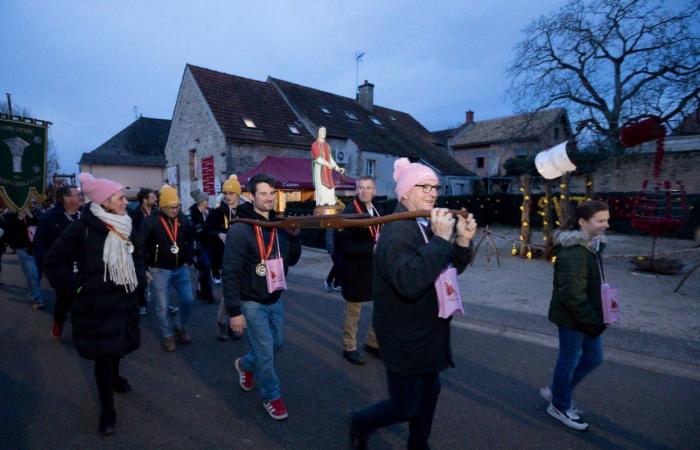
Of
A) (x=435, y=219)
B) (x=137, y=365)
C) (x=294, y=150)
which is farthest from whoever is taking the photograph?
(x=294, y=150)

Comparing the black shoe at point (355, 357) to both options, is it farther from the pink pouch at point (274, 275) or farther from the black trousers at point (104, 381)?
the black trousers at point (104, 381)

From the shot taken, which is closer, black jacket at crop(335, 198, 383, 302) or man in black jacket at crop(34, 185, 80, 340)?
black jacket at crop(335, 198, 383, 302)

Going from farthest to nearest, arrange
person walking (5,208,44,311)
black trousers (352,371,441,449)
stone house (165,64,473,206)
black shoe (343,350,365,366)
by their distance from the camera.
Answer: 1. stone house (165,64,473,206)
2. person walking (5,208,44,311)
3. black shoe (343,350,365,366)
4. black trousers (352,371,441,449)

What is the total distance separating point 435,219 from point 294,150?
1908 cm

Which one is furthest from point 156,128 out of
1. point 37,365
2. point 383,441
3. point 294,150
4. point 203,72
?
point 383,441

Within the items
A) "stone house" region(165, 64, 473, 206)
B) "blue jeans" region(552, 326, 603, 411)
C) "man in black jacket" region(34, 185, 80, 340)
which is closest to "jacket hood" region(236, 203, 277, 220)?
"blue jeans" region(552, 326, 603, 411)

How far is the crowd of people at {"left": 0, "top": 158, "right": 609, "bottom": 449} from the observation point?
2076 millimetres

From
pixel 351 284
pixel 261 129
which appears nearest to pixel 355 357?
pixel 351 284

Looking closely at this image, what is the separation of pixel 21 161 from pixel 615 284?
39.5 feet

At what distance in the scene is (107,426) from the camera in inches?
114

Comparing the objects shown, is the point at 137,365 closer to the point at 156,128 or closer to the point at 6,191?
the point at 6,191

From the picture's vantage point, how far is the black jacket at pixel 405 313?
2.01m

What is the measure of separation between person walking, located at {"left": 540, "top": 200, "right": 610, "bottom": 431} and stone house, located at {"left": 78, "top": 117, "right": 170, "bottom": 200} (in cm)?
2928

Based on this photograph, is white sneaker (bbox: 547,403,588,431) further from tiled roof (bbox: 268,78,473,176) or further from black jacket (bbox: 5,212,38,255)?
tiled roof (bbox: 268,78,473,176)
